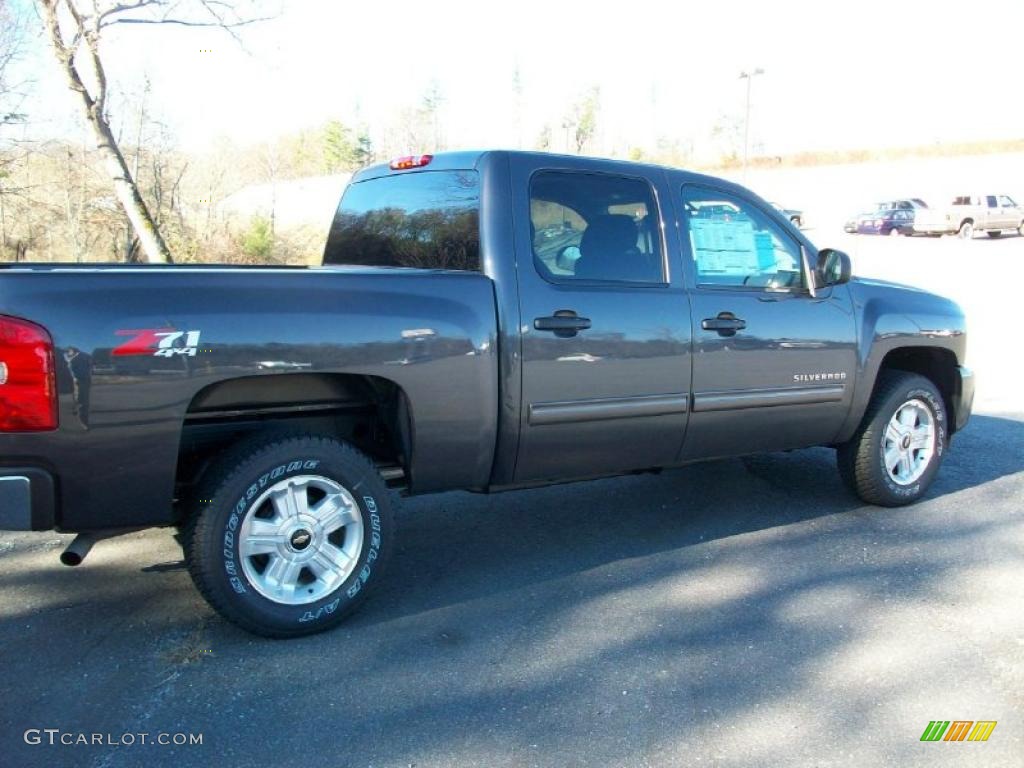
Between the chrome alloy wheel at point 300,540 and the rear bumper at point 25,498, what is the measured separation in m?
0.68

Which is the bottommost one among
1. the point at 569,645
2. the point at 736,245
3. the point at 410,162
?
the point at 569,645

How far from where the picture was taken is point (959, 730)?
2900 millimetres

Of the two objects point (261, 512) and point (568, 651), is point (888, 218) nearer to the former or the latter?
point (568, 651)

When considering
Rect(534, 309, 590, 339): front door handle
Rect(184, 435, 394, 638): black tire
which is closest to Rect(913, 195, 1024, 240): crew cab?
Rect(534, 309, 590, 339): front door handle

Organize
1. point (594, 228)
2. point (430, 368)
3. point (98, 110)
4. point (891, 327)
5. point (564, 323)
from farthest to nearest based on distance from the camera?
1. point (98, 110)
2. point (891, 327)
3. point (594, 228)
4. point (564, 323)
5. point (430, 368)

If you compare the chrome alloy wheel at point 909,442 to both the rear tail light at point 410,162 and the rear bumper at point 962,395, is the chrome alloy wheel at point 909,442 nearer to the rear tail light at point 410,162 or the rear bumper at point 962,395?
the rear bumper at point 962,395

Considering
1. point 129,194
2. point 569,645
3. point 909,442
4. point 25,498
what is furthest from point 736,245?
point 129,194

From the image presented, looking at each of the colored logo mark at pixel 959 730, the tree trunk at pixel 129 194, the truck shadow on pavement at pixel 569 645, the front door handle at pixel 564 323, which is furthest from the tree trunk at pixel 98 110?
the colored logo mark at pixel 959 730

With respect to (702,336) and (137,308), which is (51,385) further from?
(702,336)

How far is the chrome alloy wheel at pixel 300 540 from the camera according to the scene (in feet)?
11.1

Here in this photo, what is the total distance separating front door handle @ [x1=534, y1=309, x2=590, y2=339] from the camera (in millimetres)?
3787

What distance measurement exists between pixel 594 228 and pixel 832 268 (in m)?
1.42

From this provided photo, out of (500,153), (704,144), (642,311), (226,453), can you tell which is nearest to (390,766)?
(226,453)

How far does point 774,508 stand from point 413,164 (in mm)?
2892
